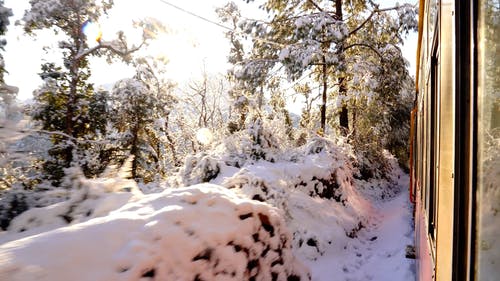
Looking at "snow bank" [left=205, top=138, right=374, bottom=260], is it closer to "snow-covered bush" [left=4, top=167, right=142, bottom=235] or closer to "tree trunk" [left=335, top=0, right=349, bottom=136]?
"snow-covered bush" [left=4, top=167, right=142, bottom=235]

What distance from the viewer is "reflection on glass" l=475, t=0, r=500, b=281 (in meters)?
0.69

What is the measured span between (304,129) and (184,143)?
526 inches

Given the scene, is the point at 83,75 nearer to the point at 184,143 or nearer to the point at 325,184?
Answer: the point at 325,184

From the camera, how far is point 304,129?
13.8 metres

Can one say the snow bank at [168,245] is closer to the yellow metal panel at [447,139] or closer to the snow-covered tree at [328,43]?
the yellow metal panel at [447,139]

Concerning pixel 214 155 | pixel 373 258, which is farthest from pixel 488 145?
pixel 214 155

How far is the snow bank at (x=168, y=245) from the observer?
1747mm

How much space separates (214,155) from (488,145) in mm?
7761

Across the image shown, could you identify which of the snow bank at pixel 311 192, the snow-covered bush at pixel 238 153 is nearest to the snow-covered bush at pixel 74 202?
the snow bank at pixel 311 192

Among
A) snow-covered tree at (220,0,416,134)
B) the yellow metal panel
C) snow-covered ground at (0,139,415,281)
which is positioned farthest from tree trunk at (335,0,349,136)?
the yellow metal panel

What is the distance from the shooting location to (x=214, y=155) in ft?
27.5

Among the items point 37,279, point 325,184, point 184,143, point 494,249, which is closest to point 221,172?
point 325,184

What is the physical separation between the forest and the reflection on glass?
1.62 metres

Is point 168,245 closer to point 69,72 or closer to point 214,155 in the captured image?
point 214,155
